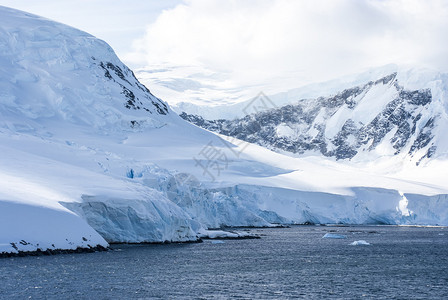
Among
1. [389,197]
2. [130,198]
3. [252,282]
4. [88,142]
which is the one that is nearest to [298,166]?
[389,197]

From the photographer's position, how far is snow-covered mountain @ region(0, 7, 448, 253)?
5178cm

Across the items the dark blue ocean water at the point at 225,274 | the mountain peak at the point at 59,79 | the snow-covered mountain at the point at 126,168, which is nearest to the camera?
the dark blue ocean water at the point at 225,274

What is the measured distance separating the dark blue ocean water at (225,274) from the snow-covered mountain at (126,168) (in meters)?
3.70

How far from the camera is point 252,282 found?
34938 mm

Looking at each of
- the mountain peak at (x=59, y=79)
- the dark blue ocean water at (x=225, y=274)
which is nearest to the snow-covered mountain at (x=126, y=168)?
the mountain peak at (x=59, y=79)

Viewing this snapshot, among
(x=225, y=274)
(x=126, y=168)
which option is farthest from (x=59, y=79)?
(x=225, y=274)

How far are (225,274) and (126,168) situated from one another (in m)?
32.6

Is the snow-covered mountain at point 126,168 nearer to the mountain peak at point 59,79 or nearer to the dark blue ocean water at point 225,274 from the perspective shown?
the mountain peak at point 59,79

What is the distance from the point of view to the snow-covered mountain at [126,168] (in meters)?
→ 51.8

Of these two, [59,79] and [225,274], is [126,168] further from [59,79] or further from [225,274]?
[59,79]

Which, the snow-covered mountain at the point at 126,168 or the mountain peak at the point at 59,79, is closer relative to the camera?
the snow-covered mountain at the point at 126,168

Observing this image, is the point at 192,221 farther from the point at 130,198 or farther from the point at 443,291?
the point at 443,291

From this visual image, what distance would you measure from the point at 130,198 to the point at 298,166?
8114 cm

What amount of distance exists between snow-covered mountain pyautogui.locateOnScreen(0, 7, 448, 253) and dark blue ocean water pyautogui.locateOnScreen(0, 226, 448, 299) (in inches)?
146
